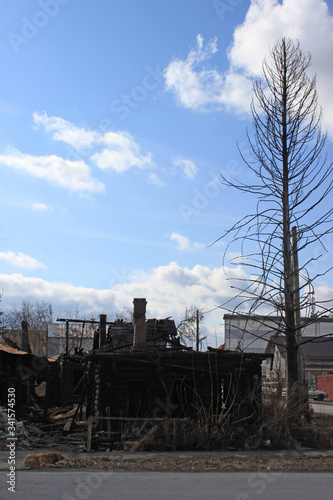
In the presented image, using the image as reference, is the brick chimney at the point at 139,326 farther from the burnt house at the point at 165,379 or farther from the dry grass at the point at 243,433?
the dry grass at the point at 243,433

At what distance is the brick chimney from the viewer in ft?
56.9

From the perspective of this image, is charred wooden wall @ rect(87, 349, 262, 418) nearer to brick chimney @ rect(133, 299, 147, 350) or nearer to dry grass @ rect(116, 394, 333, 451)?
dry grass @ rect(116, 394, 333, 451)

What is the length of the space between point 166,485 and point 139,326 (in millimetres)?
9357

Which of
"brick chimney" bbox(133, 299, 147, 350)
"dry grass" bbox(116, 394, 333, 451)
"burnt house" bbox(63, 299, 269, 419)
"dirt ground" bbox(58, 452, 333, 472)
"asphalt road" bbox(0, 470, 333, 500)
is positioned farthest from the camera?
"brick chimney" bbox(133, 299, 147, 350)

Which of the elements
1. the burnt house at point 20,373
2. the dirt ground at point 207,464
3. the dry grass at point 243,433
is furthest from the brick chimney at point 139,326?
the dirt ground at point 207,464

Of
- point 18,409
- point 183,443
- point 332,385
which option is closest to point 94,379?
point 18,409

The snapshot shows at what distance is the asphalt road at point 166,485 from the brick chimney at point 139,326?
25.7ft

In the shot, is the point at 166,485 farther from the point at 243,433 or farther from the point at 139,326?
the point at 139,326

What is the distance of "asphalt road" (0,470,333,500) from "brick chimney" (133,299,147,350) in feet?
25.7

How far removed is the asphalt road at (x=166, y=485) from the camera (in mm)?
7312

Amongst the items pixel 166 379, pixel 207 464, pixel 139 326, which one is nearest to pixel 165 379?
pixel 166 379

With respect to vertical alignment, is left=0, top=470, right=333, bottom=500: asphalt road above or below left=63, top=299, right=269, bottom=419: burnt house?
below

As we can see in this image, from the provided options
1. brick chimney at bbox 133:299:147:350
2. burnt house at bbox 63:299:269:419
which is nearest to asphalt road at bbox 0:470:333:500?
burnt house at bbox 63:299:269:419

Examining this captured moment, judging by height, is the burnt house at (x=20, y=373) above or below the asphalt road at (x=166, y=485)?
above
